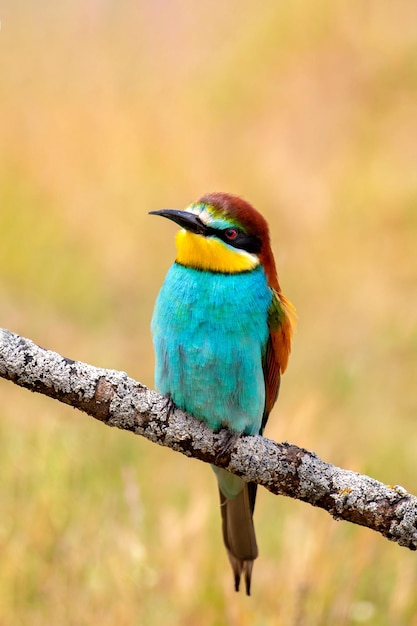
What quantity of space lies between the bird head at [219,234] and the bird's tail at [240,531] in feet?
2.08

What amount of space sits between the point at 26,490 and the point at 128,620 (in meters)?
0.56

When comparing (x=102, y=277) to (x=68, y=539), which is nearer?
(x=68, y=539)

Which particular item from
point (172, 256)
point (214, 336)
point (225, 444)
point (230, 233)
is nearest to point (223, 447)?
point (225, 444)

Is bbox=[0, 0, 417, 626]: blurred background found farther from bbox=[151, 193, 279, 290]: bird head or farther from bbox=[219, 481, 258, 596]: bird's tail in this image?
bbox=[151, 193, 279, 290]: bird head

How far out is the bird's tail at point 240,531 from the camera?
2453 mm

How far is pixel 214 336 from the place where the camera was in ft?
7.37

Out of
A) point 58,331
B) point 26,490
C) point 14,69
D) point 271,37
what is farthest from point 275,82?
point 26,490

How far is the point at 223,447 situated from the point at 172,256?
311cm

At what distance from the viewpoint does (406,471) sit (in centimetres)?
348

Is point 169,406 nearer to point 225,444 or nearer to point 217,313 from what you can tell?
point 225,444

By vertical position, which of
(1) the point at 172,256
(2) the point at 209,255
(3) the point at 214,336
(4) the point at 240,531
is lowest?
(4) the point at 240,531

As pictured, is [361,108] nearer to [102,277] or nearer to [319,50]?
[319,50]

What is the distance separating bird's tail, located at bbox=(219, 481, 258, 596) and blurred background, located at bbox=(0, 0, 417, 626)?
0.47ft

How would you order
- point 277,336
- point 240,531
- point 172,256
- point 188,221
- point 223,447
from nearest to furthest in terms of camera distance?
point 223,447 < point 188,221 < point 277,336 < point 240,531 < point 172,256
